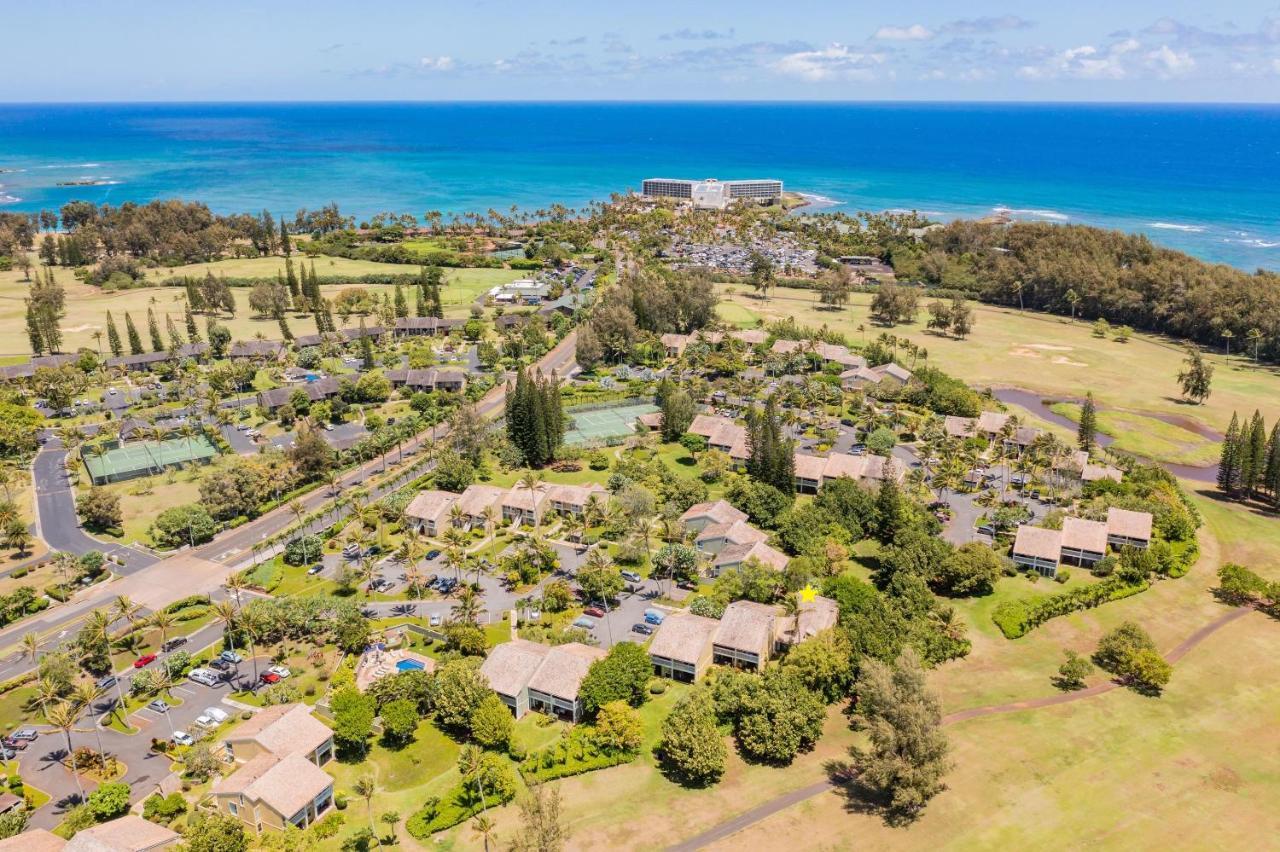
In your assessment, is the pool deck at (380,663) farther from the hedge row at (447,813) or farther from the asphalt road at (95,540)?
the asphalt road at (95,540)

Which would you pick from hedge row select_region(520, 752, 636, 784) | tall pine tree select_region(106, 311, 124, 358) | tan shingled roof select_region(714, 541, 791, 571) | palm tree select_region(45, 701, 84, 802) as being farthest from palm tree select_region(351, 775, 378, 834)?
tall pine tree select_region(106, 311, 124, 358)

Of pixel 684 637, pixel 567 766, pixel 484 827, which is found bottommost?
pixel 567 766

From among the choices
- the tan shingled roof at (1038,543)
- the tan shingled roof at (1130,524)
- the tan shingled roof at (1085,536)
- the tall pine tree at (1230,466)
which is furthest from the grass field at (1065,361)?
the tan shingled roof at (1038,543)

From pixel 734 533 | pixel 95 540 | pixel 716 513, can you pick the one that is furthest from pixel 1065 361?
pixel 95 540

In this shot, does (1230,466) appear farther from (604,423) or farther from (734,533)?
(604,423)

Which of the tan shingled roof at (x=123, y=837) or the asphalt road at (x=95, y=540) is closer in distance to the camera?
the tan shingled roof at (x=123, y=837)

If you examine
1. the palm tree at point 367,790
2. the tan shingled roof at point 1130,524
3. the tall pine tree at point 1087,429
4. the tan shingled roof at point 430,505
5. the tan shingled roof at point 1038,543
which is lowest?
the palm tree at point 367,790

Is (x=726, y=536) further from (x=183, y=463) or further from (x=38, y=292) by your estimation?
(x=38, y=292)

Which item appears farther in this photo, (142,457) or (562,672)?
(142,457)
